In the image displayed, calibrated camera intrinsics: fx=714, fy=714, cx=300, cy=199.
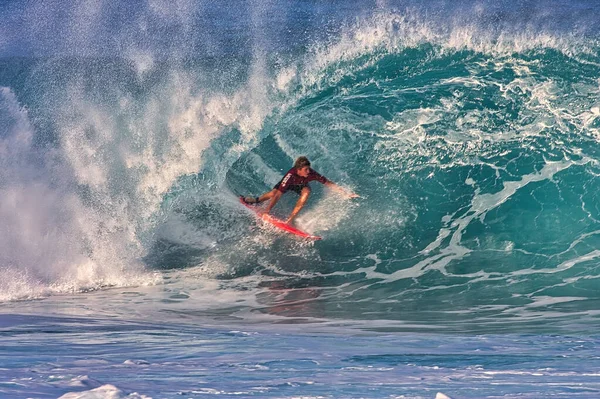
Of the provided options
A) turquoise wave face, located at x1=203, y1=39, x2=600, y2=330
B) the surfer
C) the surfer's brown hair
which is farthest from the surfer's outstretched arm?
the surfer's brown hair

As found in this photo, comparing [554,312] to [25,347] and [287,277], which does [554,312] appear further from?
[25,347]

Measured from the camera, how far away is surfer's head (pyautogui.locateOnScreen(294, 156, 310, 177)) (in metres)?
11.0

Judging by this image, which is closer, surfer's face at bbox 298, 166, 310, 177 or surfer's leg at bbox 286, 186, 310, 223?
surfer's face at bbox 298, 166, 310, 177

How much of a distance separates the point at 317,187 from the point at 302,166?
0.96 meters

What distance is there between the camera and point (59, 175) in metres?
12.3

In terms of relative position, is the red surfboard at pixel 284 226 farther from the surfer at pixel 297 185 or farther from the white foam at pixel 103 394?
the white foam at pixel 103 394

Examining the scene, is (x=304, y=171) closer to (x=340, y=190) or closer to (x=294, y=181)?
(x=294, y=181)

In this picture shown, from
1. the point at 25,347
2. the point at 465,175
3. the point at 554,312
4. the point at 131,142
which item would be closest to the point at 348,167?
the point at 465,175

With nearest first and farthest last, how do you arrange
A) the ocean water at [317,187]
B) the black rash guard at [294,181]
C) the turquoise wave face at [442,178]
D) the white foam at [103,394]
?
the white foam at [103,394] → the ocean water at [317,187] → the turquoise wave face at [442,178] → the black rash guard at [294,181]

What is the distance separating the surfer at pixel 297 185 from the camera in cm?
1108

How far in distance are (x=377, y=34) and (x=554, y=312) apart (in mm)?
7229

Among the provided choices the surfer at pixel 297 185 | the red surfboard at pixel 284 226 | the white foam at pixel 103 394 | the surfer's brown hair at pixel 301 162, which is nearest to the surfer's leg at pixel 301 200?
the surfer at pixel 297 185

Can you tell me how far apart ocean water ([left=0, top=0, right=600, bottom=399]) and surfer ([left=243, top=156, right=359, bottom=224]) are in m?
0.30

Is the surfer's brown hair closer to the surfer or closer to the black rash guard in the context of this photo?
the surfer
